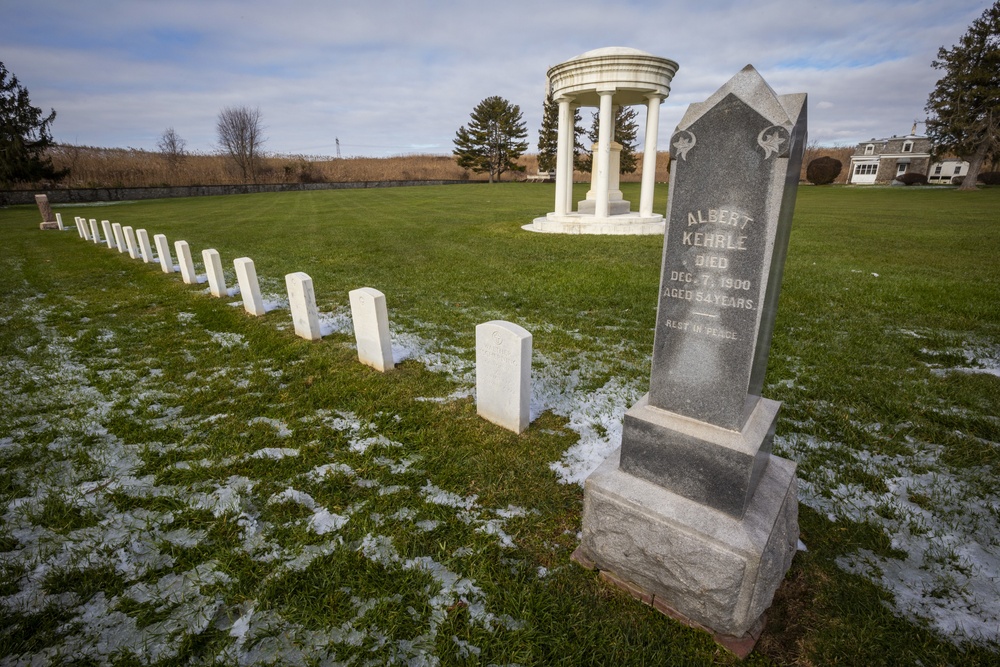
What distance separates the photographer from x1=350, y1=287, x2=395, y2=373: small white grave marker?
4758 mm

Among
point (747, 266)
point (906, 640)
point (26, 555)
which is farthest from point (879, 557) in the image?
point (26, 555)

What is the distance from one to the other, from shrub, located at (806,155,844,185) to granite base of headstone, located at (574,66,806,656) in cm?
5626

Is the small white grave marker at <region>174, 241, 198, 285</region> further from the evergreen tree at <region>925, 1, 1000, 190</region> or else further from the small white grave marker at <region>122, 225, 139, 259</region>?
the evergreen tree at <region>925, 1, 1000, 190</region>

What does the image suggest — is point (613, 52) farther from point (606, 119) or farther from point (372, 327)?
point (372, 327)

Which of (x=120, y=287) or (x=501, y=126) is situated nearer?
(x=120, y=287)

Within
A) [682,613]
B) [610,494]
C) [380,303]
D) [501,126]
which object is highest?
[501,126]

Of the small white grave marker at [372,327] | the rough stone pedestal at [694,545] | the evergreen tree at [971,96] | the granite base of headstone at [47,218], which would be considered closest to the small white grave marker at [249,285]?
the small white grave marker at [372,327]

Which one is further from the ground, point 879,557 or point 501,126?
point 501,126

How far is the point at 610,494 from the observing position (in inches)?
95.1

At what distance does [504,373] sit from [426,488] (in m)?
1.10

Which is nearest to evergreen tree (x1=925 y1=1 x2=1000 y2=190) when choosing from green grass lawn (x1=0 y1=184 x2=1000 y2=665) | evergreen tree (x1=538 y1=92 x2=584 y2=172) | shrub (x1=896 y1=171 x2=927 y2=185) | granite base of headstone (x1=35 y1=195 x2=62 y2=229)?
shrub (x1=896 y1=171 x2=927 y2=185)

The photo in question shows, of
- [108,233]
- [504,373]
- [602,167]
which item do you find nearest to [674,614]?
[504,373]

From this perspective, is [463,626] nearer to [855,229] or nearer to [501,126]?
[855,229]

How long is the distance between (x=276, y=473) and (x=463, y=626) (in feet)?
6.16
